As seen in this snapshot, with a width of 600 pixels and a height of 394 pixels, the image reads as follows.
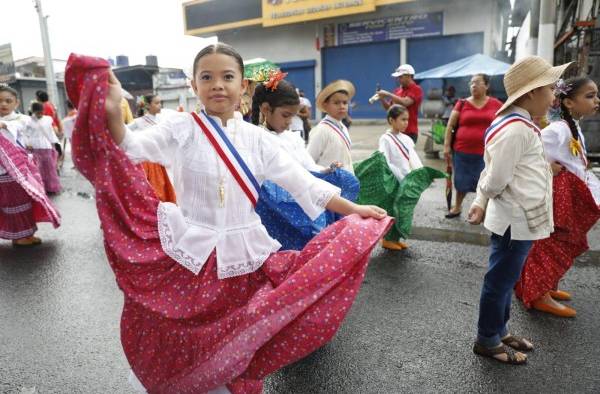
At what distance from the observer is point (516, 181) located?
8.77ft

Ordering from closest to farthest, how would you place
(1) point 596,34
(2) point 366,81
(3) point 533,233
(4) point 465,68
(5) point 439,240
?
1. (3) point 533,233
2. (5) point 439,240
3. (1) point 596,34
4. (4) point 465,68
5. (2) point 366,81

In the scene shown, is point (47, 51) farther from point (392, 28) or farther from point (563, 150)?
point (563, 150)

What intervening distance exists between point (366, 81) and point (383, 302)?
1808 cm

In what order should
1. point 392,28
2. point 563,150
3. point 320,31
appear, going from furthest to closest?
point 320,31 < point 392,28 < point 563,150

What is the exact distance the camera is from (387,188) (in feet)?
15.9

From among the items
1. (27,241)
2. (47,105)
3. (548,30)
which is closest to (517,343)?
(27,241)

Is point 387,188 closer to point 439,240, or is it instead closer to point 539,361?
point 439,240

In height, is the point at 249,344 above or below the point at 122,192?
below

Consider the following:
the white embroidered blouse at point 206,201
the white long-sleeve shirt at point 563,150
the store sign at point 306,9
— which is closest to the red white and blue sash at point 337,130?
the white long-sleeve shirt at point 563,150

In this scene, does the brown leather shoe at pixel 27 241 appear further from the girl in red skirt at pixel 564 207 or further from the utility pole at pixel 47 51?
the utility pole at pixel 47 51

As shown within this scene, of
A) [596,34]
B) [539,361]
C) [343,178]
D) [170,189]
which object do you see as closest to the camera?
[539,361]

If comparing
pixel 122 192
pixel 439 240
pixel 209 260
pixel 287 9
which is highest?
→ pixel 287 9

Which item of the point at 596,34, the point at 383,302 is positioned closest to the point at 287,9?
the point at 596,34

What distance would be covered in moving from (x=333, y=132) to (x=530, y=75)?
1853 mm
